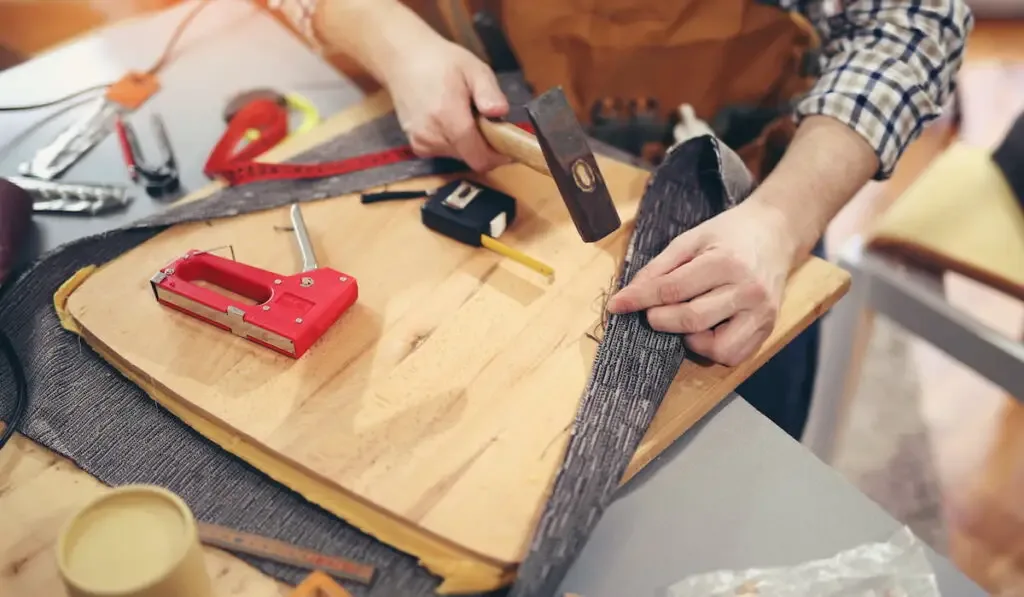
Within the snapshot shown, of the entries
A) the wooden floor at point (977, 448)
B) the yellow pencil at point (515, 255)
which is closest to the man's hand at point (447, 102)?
the yellow pencil at point (515, 255)

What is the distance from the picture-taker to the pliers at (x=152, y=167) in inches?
38.4

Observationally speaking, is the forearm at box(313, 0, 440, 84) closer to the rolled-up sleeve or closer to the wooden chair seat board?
the rolled-up sleeve

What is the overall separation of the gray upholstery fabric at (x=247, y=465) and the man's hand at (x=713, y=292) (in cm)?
2

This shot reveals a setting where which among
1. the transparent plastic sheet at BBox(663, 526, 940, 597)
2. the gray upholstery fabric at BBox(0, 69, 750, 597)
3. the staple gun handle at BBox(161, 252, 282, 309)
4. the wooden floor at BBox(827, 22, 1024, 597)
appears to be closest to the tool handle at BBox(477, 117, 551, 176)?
the gray upholstery fabric at BBox(0, 69, 750, 597)

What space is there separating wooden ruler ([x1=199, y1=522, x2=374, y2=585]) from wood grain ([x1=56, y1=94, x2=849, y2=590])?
0.03 m

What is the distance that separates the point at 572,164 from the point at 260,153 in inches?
17.6

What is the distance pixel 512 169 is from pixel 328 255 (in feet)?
0.75

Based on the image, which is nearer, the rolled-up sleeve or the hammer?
the hammer

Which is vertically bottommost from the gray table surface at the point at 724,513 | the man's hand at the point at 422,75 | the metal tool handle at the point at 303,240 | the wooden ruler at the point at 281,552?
the gray table surface at the point at 724,513

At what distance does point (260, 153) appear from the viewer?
40.5 inches

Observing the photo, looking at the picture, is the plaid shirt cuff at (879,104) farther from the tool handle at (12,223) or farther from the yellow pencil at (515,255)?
the tool handle at (12,223)

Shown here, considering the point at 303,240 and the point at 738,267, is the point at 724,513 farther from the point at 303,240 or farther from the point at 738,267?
the point at 303,240

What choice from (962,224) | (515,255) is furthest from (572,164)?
(962,224)

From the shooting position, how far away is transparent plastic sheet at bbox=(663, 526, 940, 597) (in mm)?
649
